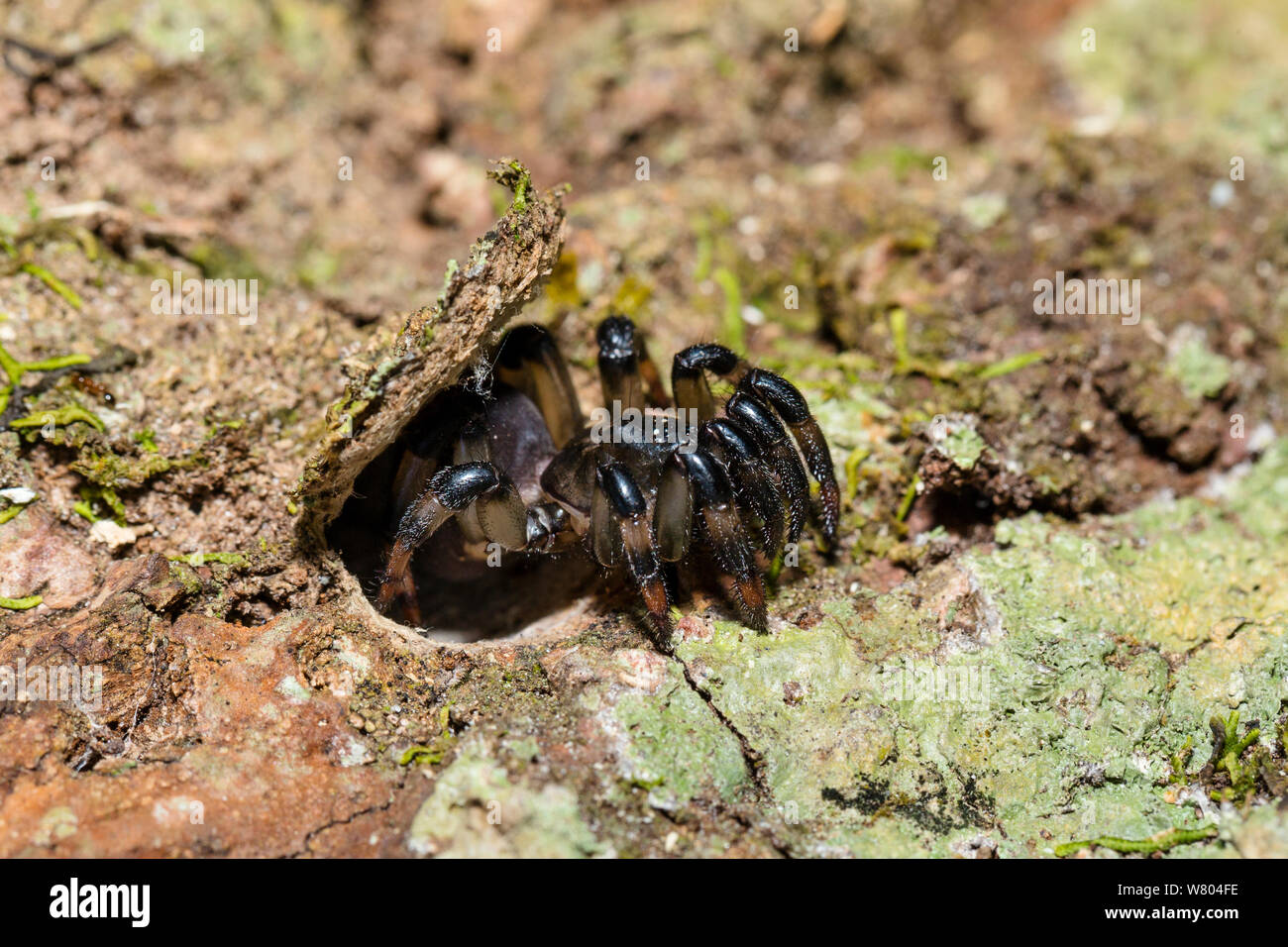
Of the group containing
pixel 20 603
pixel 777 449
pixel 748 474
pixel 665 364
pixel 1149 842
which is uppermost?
pixel 665 364

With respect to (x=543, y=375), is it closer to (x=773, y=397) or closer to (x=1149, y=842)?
(x=773, y=397)

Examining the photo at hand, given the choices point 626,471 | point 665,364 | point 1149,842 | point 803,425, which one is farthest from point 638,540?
point 1149,842

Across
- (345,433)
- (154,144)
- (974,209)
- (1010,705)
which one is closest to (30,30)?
(154,144)

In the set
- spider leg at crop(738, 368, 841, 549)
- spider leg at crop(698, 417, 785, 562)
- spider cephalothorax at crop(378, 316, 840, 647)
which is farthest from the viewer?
spider leg at crop(738, 368, 841, 549)

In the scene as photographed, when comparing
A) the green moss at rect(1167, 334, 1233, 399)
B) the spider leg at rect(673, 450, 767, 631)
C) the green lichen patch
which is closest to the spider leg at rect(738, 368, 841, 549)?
the spider leg at rect(673, 450, 767, 631)

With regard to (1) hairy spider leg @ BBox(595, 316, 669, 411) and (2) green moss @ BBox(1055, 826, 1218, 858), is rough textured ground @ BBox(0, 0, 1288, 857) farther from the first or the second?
(1) hairy spider leg @ BBox(595, 316, 669, 411)

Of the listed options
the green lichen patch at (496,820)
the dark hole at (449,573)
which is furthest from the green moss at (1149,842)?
the dark hole at (449,573)

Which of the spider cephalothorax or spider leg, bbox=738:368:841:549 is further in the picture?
spider leg, bbox=738:368:841:549
